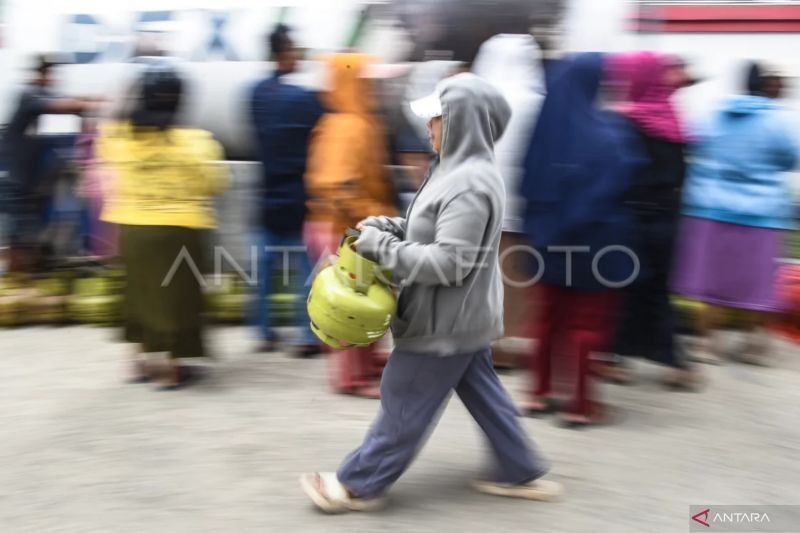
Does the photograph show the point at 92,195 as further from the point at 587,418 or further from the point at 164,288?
the point at 587,418

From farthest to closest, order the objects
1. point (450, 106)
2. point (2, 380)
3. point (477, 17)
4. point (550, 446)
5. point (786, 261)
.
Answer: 1. point (786, 261)
2. point (477, 17)
3. point (2, 380)
4. point (550, 446)
5. point (450, 106)

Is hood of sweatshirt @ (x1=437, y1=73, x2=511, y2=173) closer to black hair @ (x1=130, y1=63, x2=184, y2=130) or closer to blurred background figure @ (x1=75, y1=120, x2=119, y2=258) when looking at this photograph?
black hair @ (x1=130, y1=63, x2=184, y2=130)

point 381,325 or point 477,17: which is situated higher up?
point 477,17

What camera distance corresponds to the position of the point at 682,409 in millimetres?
4504

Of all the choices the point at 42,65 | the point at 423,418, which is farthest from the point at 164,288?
the point at 42,65

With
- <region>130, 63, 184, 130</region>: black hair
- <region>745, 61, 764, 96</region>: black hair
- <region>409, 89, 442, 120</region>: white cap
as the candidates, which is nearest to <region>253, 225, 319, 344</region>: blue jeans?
<region>130, 63, 184, 130</region>: black hair

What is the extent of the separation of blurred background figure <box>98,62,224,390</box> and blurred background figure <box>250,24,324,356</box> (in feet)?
1.11

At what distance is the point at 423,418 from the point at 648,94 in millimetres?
2010

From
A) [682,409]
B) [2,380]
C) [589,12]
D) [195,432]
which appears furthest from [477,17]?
[2,380]

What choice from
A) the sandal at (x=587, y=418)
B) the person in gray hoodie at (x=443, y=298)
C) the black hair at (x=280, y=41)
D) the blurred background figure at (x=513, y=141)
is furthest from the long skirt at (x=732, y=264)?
the black hair at (x=280, y=41)

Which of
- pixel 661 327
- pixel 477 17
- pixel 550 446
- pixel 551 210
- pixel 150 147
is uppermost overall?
pixel 477 17

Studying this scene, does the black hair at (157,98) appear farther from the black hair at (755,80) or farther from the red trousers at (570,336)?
the black hair at (755,80)

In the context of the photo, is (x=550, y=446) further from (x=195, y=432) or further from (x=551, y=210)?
(x=195, y=432)

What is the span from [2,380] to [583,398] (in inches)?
121
